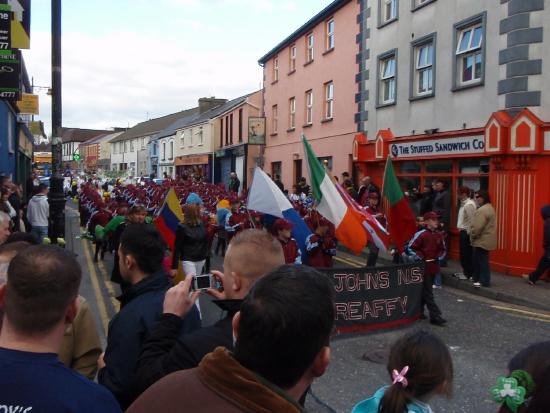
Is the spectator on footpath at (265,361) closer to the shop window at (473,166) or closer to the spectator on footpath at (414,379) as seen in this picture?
the spectator on footpath at (414,379)

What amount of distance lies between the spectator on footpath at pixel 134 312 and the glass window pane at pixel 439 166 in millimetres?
12390

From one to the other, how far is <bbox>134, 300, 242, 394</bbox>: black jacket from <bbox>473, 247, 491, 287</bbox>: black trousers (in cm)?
947

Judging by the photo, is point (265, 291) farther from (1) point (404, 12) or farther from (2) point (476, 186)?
(1) point (404, 12)

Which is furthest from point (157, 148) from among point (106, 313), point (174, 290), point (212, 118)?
point (174, 290)

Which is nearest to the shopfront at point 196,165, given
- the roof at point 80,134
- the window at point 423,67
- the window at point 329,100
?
the window at point 329,100

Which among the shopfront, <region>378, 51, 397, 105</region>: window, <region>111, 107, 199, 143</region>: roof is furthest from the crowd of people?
<region>111, 107, 199, 143</region>: roof

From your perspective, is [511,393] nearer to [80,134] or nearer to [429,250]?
[429,250]

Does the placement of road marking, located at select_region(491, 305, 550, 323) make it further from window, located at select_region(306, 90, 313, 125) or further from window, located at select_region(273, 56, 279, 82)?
window, located at select_region(273, 56, 279, 82)

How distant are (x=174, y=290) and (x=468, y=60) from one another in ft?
43.8

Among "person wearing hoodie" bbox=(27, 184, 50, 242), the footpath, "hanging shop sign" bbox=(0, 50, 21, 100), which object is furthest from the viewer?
"person wearing hoodie" bbox=(27, 184, 50, 242)

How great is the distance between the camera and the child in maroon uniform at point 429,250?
Answer: 8.57m

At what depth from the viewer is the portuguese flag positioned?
346 inches

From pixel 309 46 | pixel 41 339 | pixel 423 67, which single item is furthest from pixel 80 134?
pixel 41 339

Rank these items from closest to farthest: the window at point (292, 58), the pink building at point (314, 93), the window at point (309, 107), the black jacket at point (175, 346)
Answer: the black jacket at point (175, 346)
the pink building at point (314, 93)
the window at point (309, 107)
the window at point (292, 58)
